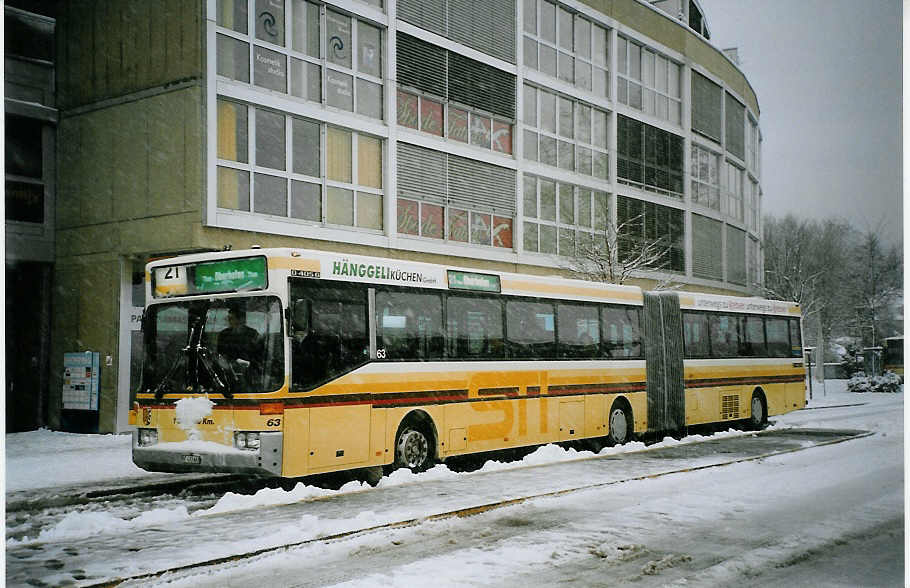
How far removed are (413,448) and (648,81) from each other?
29.0ft

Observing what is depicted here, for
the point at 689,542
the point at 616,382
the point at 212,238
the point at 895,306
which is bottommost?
the point at 689,542

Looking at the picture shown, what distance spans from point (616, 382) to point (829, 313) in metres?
5.17

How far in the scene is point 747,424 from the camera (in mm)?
18391

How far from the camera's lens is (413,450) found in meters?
10.8

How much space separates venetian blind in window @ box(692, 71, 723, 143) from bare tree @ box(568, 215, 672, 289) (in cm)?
200

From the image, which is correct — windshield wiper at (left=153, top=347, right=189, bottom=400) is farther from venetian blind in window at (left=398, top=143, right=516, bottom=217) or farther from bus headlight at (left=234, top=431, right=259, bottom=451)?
venetian blind in window at (left=398, top=143, right=516, bottom=217)

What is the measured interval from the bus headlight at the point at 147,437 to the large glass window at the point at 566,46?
865 centimetres

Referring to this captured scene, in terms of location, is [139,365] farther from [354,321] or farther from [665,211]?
[665,211]

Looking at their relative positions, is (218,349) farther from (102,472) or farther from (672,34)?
(672,34)

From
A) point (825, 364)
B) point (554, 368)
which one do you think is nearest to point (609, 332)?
point (554, 368)

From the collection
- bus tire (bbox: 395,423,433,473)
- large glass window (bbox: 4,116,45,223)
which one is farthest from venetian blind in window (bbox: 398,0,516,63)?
bus tire (bbox: 395,423,433,473)

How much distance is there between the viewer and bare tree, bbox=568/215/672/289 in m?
16.5

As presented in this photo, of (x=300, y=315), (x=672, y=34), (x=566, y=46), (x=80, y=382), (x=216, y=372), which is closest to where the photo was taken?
(x=216, y=372)

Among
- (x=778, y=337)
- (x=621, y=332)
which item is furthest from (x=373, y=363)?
(x=778, y=337)
